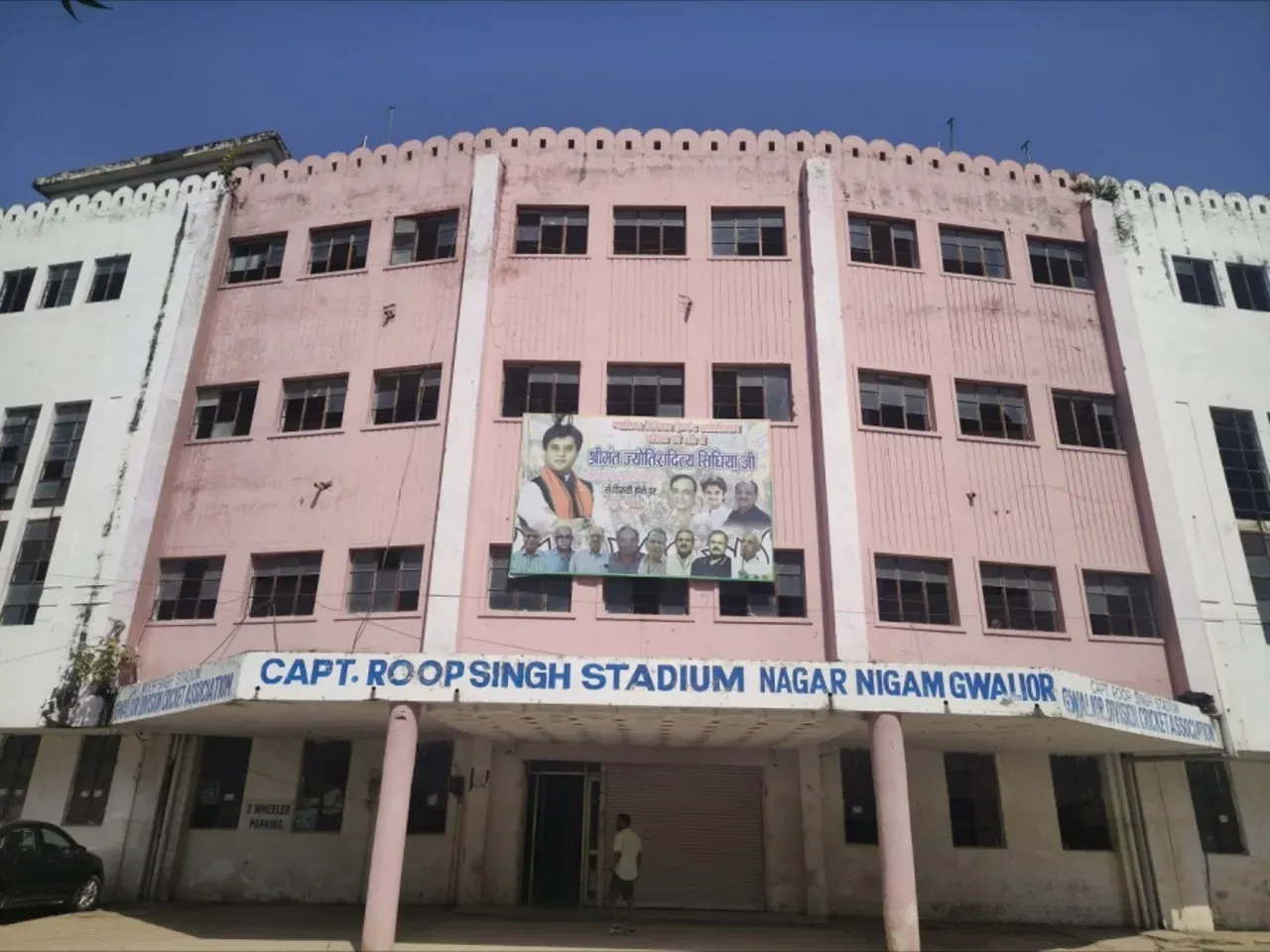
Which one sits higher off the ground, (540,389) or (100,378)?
(100,378)

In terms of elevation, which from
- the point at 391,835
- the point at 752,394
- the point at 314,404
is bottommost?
the point at 391,835

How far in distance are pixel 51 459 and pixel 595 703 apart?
14.7 m

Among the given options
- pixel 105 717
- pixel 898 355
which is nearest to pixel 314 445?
pixel 105 717

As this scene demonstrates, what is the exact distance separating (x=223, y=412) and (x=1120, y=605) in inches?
759

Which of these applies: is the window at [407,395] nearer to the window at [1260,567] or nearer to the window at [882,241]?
the window at [882,241]

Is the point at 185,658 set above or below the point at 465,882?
above

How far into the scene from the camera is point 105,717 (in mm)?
17266

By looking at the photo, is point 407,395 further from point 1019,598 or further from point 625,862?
point 1019,598

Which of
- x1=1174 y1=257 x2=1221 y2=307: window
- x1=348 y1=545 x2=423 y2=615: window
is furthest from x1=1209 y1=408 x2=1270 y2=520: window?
x1=348 y1=545 x2=423 y2=615: window

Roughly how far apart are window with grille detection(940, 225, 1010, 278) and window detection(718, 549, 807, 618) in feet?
27.1

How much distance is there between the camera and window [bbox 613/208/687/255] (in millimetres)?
19719

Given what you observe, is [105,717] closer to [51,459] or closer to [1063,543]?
[51,459]

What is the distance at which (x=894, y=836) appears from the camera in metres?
13.7

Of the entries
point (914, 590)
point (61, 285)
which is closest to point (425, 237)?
point (61, 285)
